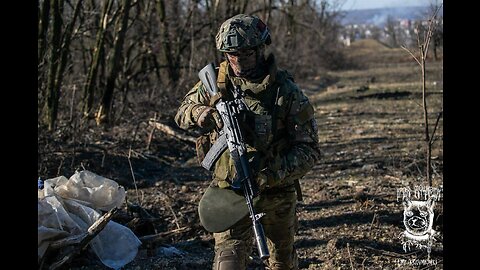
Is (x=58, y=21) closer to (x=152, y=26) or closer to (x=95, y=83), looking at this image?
(x=95, y=83)

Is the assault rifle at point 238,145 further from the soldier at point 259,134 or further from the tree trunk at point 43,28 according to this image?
the tree trunk at point 43,28

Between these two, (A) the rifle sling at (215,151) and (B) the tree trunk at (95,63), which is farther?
(B) the tree trunk at (95,63)

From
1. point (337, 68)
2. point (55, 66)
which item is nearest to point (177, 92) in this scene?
point (55, 66)

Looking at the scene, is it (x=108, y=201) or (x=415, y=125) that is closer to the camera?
(x=108, y=201)

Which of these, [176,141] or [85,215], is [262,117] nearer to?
[85,215]

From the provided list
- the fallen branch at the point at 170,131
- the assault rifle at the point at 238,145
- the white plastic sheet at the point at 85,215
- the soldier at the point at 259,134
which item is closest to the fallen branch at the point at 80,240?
the white plastic sheet at the point at 85,215

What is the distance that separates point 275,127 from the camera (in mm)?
3934

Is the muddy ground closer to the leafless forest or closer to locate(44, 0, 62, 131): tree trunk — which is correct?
the leafless forest

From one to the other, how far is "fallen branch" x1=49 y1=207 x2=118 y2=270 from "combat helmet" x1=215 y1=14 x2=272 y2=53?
5.49 feet

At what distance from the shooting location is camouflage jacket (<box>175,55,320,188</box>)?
3869 millimetres

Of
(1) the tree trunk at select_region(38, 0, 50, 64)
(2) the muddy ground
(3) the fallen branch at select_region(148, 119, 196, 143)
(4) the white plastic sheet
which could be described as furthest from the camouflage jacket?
(1) the tree trunk at select_region(38, 0, 50, 64)

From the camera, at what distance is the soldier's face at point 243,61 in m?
3.87

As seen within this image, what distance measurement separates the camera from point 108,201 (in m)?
5.56

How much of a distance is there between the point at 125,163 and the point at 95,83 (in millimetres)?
3456
